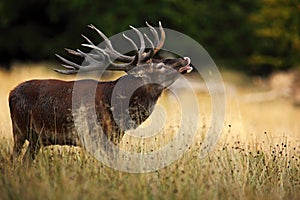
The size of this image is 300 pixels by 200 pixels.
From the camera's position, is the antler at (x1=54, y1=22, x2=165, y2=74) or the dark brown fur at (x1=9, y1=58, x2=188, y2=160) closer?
the dark brown fur at (x1=9, y1=58, x2=188, y2=160)

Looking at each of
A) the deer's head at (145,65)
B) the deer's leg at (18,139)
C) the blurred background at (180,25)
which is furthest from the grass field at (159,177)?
the blurred background at (180,25)

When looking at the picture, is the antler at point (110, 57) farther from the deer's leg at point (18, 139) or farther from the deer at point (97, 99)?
the deer's leg at point (18, 139)

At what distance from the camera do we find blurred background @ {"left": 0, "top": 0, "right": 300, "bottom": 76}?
76.8ft

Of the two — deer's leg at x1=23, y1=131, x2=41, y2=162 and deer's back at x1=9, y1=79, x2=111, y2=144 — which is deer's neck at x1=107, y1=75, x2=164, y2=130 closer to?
deer's back at x1=9, y1=79, x2=111, y2=144

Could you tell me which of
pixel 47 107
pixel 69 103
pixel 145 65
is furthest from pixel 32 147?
pixel 145 65

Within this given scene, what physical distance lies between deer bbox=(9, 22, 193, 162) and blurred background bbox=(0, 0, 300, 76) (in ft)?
49.3

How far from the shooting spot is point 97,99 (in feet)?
24.4

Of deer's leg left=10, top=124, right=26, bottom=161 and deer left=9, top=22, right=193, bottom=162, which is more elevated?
deer left=9, top=22, right=193, bottom=162

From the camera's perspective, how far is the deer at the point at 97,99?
288 inches

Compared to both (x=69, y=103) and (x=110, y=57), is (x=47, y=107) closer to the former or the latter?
(x=69, y=103)

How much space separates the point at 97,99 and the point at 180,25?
56.3 feet

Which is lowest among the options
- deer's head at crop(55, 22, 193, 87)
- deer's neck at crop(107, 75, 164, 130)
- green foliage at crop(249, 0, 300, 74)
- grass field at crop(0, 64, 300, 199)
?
grass field at crop(0, 64, 300, 199)

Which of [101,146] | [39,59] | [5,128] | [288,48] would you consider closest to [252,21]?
[288,48]

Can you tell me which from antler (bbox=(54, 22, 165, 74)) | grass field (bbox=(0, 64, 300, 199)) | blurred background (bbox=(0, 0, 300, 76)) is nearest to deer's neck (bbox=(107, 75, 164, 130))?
antler (bbox=(54, 22, 165, 74))
